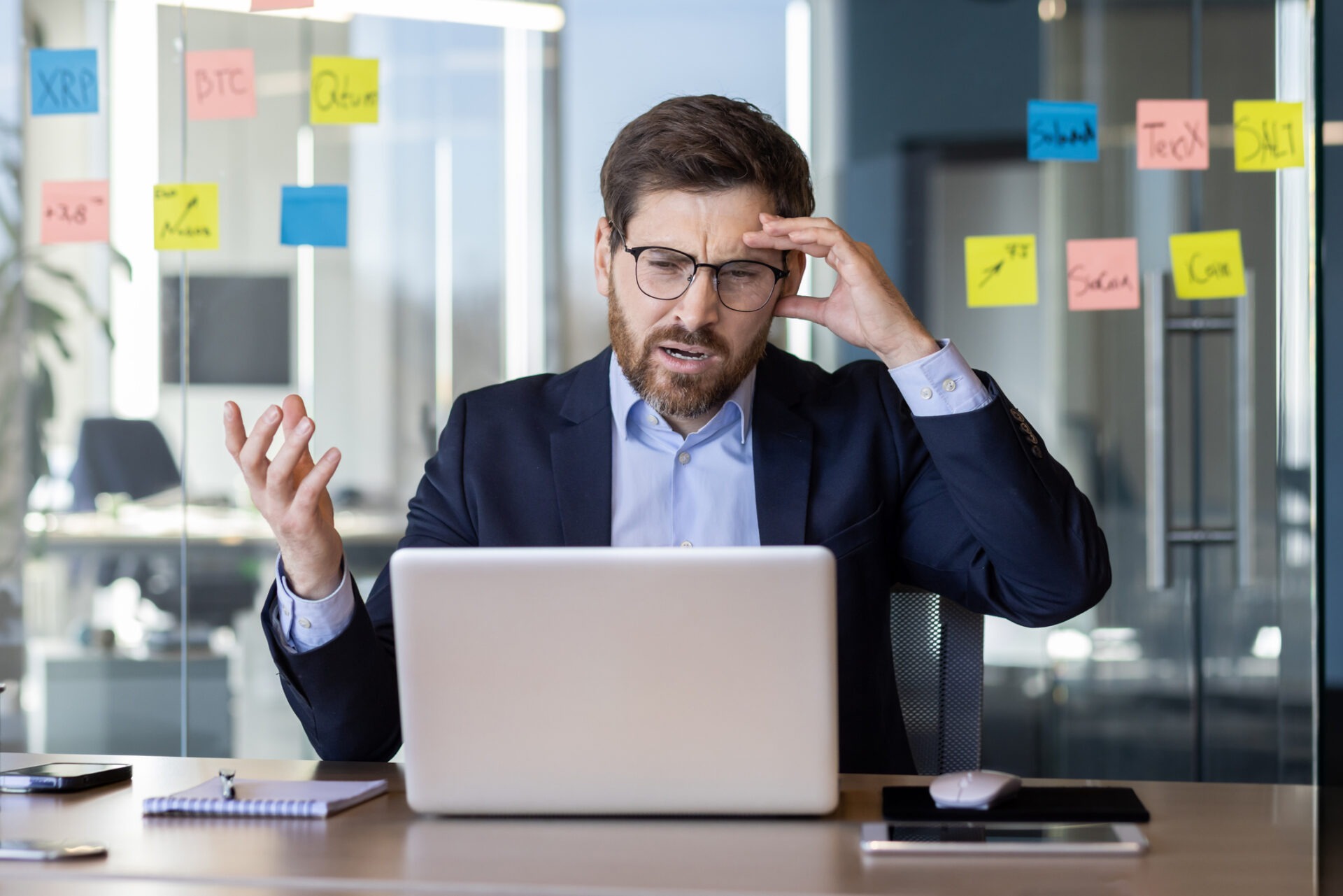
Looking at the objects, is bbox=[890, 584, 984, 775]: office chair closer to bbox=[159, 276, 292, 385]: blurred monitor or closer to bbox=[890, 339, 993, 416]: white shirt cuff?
bbox=[890, 339, 993, 416]: white shirt cuff

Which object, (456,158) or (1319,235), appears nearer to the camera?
(1319,235)

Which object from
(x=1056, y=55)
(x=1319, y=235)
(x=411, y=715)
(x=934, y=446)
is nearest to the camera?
(x=411, y=715)

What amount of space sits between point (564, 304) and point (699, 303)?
1169 mm

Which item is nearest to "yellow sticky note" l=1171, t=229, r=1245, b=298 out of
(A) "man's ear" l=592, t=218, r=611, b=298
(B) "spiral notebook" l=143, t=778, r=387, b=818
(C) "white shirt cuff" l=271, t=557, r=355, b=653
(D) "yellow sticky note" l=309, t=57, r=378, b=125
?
(A) "man's ear" l=592, t=218, r=611, b=298

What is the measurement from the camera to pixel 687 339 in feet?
5.05

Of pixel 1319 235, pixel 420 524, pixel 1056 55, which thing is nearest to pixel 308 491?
pixel 420 524

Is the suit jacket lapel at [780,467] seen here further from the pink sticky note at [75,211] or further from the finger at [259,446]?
the pink sticky note at [75,211]

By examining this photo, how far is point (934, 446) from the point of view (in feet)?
4.74

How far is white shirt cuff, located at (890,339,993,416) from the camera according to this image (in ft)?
4.68

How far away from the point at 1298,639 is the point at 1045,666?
478 mm

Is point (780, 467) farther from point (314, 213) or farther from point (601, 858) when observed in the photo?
point (314, 213)

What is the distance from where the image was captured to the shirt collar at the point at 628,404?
163 centimetres

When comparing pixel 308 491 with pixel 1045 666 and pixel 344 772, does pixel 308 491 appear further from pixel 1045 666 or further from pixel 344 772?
pixel 1045 666

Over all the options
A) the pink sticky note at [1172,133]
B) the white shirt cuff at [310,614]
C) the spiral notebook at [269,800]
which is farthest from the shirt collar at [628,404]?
the pink sticky note at [1172,133]
